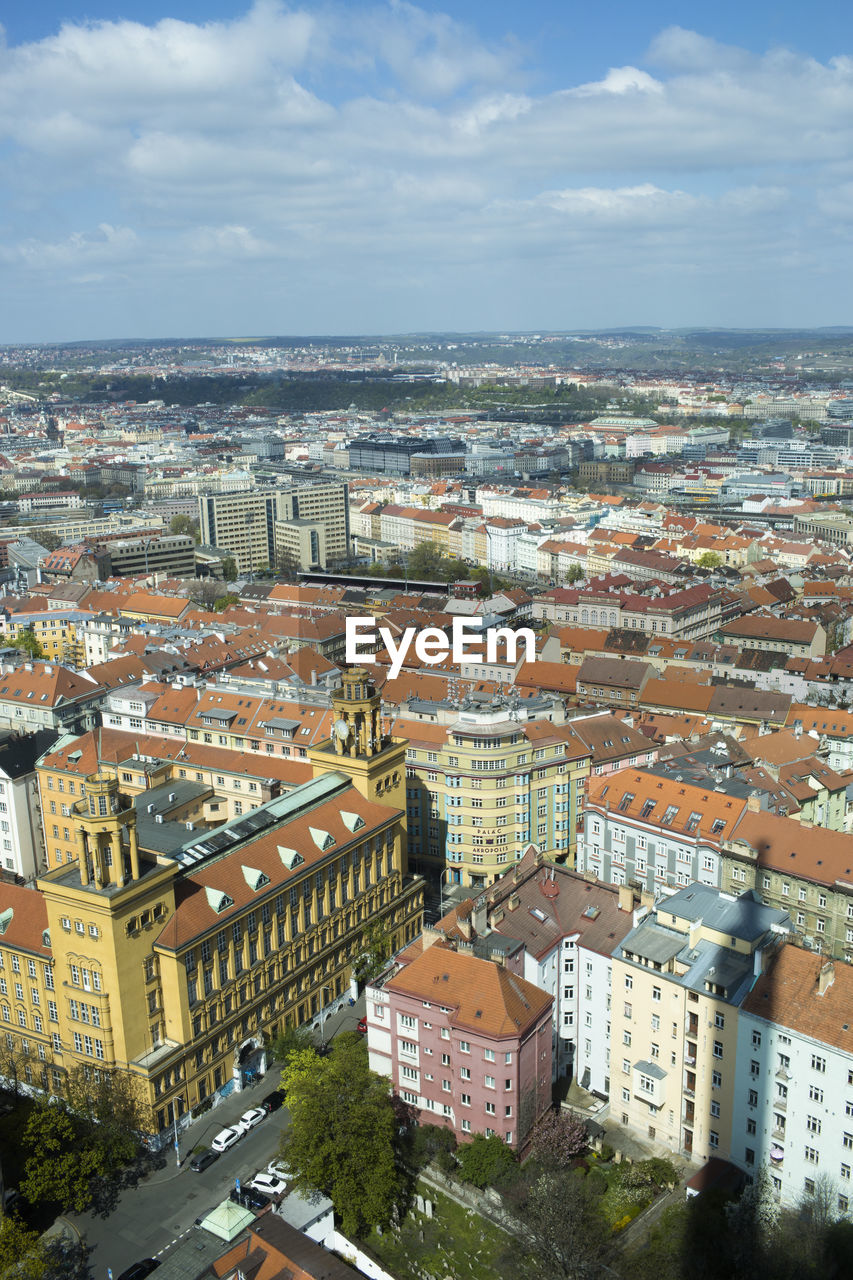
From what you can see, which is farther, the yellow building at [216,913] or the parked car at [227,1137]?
the parked car at [227,1137]

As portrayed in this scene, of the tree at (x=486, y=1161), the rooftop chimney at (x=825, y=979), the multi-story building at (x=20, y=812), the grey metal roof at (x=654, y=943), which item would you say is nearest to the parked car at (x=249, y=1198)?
the tree at (x=486, y=1161)

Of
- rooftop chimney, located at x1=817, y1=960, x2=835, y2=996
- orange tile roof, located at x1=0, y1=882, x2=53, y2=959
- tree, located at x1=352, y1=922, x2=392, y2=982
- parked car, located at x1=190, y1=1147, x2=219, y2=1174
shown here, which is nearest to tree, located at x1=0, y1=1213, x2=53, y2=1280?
parked car, located at x1=190, y1=1147, x2=219, y2=1174

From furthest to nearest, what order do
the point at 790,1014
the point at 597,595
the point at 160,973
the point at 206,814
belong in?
the point at 597,595 → the point at 206,814 → the point at 160,973 → the point at 790,1014

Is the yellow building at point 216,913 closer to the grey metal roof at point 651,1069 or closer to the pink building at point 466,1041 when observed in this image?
the pink building at point 466,1041

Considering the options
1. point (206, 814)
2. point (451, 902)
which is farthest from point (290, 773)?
point (451, 902)

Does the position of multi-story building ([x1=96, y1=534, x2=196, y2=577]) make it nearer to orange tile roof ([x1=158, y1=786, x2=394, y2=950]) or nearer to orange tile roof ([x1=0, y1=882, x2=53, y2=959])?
orange tile roof ([x1=158, y1=786, x2=394, y2=950])

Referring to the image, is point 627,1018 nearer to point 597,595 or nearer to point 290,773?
point 290,773

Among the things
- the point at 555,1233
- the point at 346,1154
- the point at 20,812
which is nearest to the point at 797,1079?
the point at 555,1233
